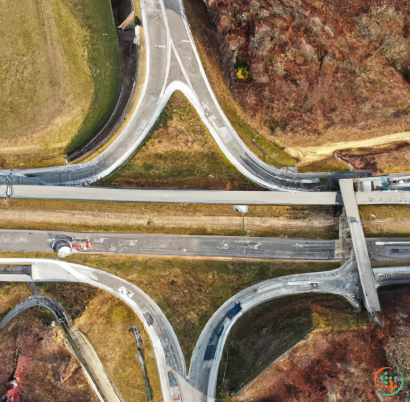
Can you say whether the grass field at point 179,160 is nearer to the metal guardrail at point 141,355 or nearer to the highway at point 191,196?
the highway at point 191,196

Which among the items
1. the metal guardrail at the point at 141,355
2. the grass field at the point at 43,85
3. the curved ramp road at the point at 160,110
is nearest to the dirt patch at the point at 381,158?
the curved ramp road at the point at 160,110

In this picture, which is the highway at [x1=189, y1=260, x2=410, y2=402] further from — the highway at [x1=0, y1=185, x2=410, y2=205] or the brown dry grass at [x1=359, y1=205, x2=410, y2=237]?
the highway at [x1=0, y1=185, x2=410, y2=205]

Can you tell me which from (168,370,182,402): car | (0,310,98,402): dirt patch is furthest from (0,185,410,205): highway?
(168,370,182,402): car

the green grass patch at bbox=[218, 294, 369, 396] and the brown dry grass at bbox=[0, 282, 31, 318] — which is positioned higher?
the brown dry grass at bbox=[0, 282, 31, 318]

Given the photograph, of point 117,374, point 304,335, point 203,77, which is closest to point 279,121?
point 203,77

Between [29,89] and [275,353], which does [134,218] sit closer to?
[29,89]

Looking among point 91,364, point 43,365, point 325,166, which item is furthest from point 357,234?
point 43,365

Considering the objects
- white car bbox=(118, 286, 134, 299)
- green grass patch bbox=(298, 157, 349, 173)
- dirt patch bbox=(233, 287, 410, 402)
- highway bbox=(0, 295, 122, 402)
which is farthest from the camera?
green grass patch bbox=(298, 157, 349, 173)
